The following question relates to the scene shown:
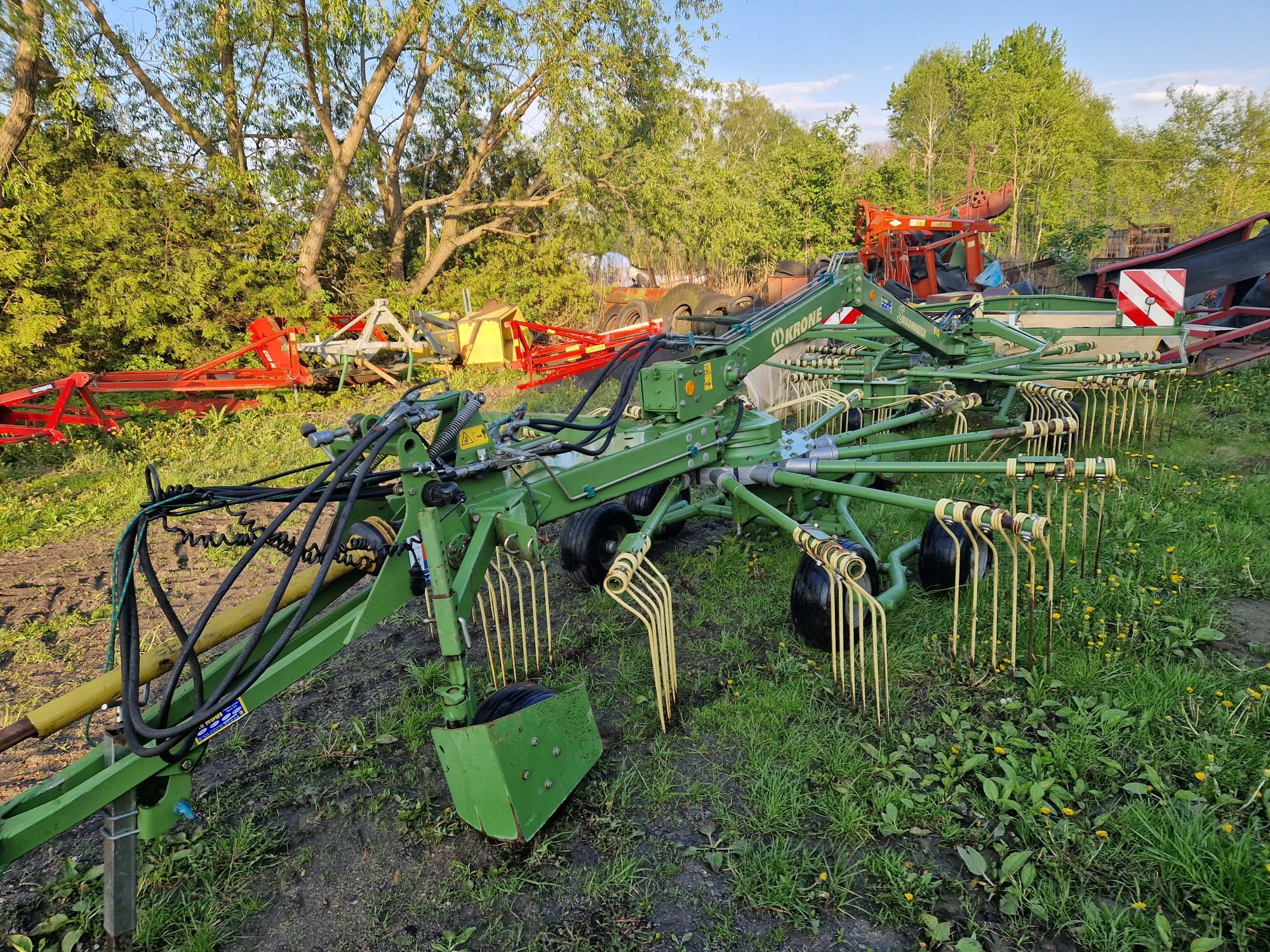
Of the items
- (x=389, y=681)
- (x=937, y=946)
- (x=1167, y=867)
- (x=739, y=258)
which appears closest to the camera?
(x=937, y=946)

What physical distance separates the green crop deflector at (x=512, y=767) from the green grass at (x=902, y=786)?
0.51ft

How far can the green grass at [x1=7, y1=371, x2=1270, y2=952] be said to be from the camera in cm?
216

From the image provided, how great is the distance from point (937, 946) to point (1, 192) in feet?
43.4

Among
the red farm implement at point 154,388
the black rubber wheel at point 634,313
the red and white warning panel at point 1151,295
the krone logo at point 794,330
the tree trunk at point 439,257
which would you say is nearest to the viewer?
the krone logo at point 794,330

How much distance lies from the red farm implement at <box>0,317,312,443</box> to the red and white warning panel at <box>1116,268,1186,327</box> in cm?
1039

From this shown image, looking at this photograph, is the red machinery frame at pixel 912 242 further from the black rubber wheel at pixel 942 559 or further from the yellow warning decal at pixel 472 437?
the yellow warning decal at pixel 472 437

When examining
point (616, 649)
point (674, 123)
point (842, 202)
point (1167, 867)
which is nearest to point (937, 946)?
point (1167, 867)

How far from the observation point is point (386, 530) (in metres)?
2.93

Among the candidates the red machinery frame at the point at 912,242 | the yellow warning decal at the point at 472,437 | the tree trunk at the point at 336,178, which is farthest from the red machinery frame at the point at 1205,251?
the tree trunk at the point at 336,178

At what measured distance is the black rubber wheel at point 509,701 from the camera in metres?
2.58

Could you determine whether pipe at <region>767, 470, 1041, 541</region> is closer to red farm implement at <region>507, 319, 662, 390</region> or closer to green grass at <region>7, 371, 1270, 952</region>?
green grass at <region>7, 371, 1270, 952</region>

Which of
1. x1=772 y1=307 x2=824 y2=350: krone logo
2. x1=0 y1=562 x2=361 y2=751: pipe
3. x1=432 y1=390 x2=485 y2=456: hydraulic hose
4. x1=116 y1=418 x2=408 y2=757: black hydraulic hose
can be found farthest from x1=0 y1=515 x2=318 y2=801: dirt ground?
x1=772 y1=307 x2=824 y2=350: krone logo

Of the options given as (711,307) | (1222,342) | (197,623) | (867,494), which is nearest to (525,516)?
(197,623)

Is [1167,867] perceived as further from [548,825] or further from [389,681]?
[389,681]
